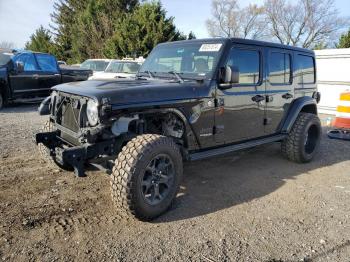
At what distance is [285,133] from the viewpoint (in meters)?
6.05

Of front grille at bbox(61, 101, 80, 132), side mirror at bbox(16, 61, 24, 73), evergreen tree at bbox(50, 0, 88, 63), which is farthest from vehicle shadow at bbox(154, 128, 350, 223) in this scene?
evergreen tree at bbox(50, 0, 88, 63)

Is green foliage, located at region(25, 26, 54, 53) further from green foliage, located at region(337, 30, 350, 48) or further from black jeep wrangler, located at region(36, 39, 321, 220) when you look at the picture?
black jeep wrangler, located at region(36, 39, 321, 220)

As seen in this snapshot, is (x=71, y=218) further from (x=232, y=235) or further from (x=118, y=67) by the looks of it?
(x=118, y=67)

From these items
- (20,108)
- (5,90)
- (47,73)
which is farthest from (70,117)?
(47,73)

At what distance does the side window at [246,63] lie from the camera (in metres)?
4.88

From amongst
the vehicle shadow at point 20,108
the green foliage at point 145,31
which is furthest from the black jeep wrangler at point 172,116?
the green foliage at point 145,31

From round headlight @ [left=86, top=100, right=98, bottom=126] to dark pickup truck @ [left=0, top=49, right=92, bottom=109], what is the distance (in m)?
8.46

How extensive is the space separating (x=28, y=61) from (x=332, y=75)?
1040 cm

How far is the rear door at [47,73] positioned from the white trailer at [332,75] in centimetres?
943

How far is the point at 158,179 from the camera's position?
3.96 m

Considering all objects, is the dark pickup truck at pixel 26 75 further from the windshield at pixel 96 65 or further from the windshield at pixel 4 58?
the windshield at pixel 96 65

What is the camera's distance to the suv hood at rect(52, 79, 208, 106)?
12.2 feet

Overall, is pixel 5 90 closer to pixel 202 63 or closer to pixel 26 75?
pixel 26 75

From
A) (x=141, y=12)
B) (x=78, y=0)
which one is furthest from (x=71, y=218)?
(x=78, y=0)
